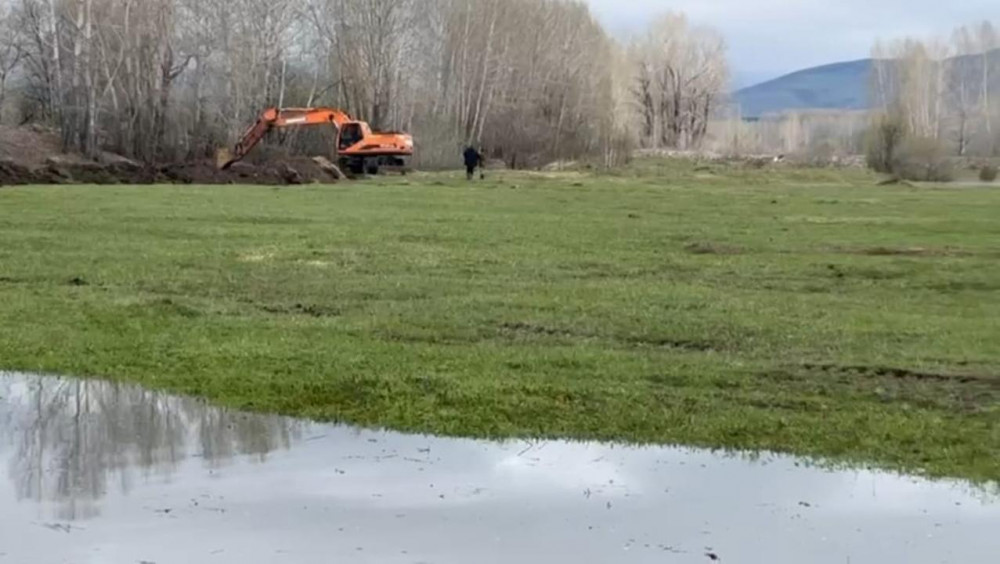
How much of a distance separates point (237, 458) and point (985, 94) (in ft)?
347

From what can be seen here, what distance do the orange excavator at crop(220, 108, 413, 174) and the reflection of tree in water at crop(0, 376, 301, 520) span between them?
149 feet

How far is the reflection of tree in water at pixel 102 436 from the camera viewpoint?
870 cm

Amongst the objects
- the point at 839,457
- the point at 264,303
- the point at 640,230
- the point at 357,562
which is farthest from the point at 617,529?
the point at 640,230

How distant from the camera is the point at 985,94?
10681cm

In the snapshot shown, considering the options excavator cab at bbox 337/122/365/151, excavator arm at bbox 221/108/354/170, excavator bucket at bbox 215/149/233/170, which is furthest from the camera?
excavator cab at bbox 337/122/365/151

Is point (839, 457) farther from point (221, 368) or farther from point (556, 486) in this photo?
point (221, 368)

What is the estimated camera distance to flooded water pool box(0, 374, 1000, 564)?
7336 millimetres

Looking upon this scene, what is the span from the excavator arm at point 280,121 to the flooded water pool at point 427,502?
4709cm

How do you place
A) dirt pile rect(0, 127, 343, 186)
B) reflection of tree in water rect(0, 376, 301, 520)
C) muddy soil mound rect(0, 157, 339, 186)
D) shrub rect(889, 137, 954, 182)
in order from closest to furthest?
reflection of tree in water rect(0, 376, 301, 520) → dirt pile rect(0, 127, 343, 186) → muddy soil mound rect(0, 157, 339, 186) → shrub rect(889, 137, 954, 182)

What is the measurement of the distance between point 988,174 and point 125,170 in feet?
143

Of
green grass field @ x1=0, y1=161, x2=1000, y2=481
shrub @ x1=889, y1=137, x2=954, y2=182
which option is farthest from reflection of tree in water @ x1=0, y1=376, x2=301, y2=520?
shrub @ x1=889, y1=137, x2=954, y2=182

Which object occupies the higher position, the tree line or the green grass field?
the tree line

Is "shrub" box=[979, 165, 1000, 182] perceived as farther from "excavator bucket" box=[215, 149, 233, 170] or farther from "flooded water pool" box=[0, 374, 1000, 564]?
"flooded water pool" box=[0, 374, 1000, 564]

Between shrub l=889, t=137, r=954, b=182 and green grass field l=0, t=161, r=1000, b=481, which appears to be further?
shrub l=889, t=137, r=954, b=182
